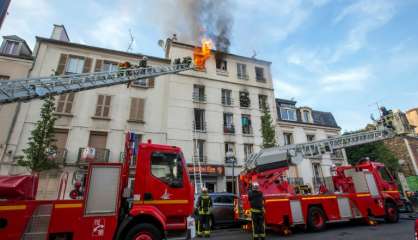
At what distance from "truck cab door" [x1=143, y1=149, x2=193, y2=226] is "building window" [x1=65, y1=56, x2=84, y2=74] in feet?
55.4

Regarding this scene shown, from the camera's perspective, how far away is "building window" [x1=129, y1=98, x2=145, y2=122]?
19109mm

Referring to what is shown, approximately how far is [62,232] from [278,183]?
26.1 ft

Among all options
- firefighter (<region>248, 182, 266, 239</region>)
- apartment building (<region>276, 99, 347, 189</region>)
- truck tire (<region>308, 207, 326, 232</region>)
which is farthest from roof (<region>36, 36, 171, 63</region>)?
truck tire (<region>308, 207, 326, 232</region>)

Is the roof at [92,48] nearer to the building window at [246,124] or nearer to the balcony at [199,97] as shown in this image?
the balcony at [199,97]

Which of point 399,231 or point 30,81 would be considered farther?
point 399,231

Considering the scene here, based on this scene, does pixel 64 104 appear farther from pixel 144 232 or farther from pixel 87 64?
pixel 144 232

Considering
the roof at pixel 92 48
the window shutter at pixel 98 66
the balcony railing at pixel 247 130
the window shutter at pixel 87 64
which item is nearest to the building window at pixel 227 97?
the balcony railing at pixel 247 130

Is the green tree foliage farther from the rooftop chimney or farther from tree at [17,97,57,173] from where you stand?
the rooftop chimney

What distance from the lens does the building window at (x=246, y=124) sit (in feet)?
73.4

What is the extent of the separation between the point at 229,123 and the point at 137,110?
27.9 ft

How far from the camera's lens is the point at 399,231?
874 centimetres

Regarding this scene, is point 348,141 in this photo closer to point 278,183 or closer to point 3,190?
point 278,183

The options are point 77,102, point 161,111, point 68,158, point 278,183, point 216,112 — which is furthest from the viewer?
point 216,112

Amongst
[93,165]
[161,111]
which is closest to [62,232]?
[93,165]
